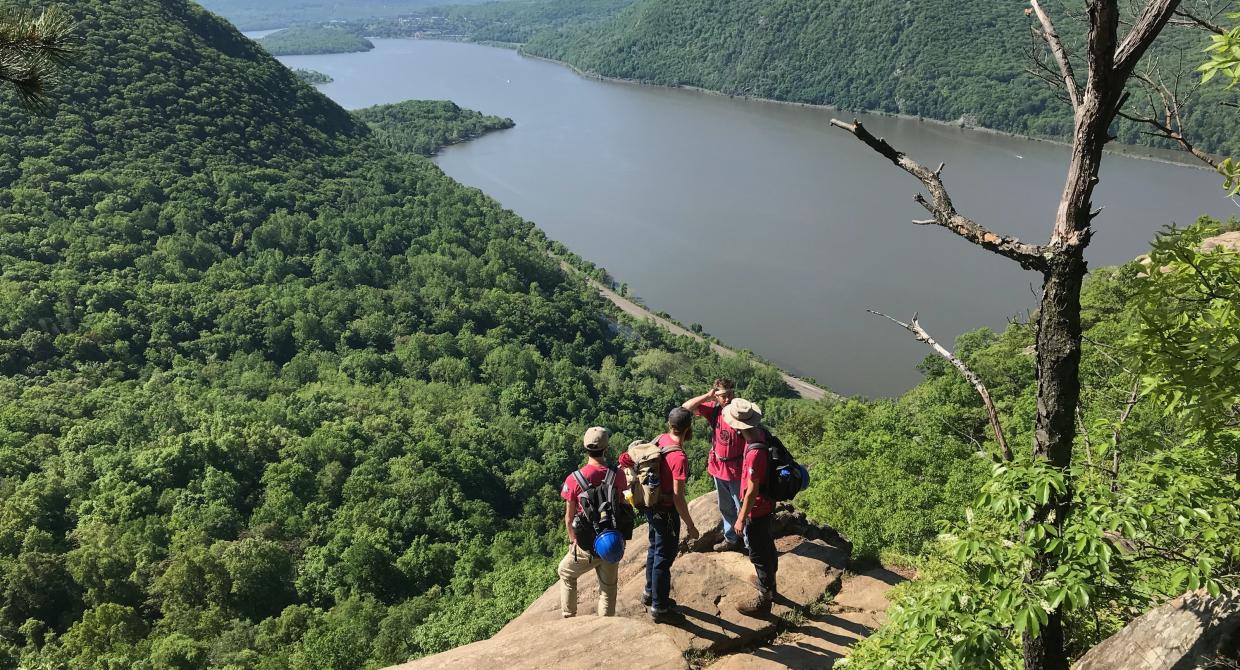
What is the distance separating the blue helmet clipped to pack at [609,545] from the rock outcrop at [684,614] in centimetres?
46

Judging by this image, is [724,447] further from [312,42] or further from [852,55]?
[312,42]

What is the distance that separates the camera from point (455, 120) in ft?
290

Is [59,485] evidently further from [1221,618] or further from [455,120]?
[455,120]

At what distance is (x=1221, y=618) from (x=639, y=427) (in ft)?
115

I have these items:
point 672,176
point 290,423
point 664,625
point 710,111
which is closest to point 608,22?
point 710,111

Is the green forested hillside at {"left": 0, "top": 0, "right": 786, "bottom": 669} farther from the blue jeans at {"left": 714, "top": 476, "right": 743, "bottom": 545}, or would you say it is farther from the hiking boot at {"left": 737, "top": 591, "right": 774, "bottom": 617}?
the hiking boot at {"left": 737, "top": 591, "right": 774, "bottom": 617}

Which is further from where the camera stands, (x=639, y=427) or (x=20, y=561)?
(x=639, y=427)

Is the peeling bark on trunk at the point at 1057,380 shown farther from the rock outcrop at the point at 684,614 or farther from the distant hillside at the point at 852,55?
the distant hillside at the point at 852,55

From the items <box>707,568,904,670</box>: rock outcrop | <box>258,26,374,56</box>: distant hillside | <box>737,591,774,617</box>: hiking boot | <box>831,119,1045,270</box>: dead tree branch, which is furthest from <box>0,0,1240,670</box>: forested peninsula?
<box>258,26,374,56</box>: distant hillside

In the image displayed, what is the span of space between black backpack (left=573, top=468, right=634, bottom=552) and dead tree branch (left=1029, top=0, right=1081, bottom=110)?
3199 mm

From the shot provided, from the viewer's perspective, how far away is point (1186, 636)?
2.96 meters

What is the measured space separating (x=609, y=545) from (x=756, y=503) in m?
0.99

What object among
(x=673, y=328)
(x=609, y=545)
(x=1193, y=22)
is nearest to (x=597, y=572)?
(x=609, y=545)

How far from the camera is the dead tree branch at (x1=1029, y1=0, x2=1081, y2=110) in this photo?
8.45ft
